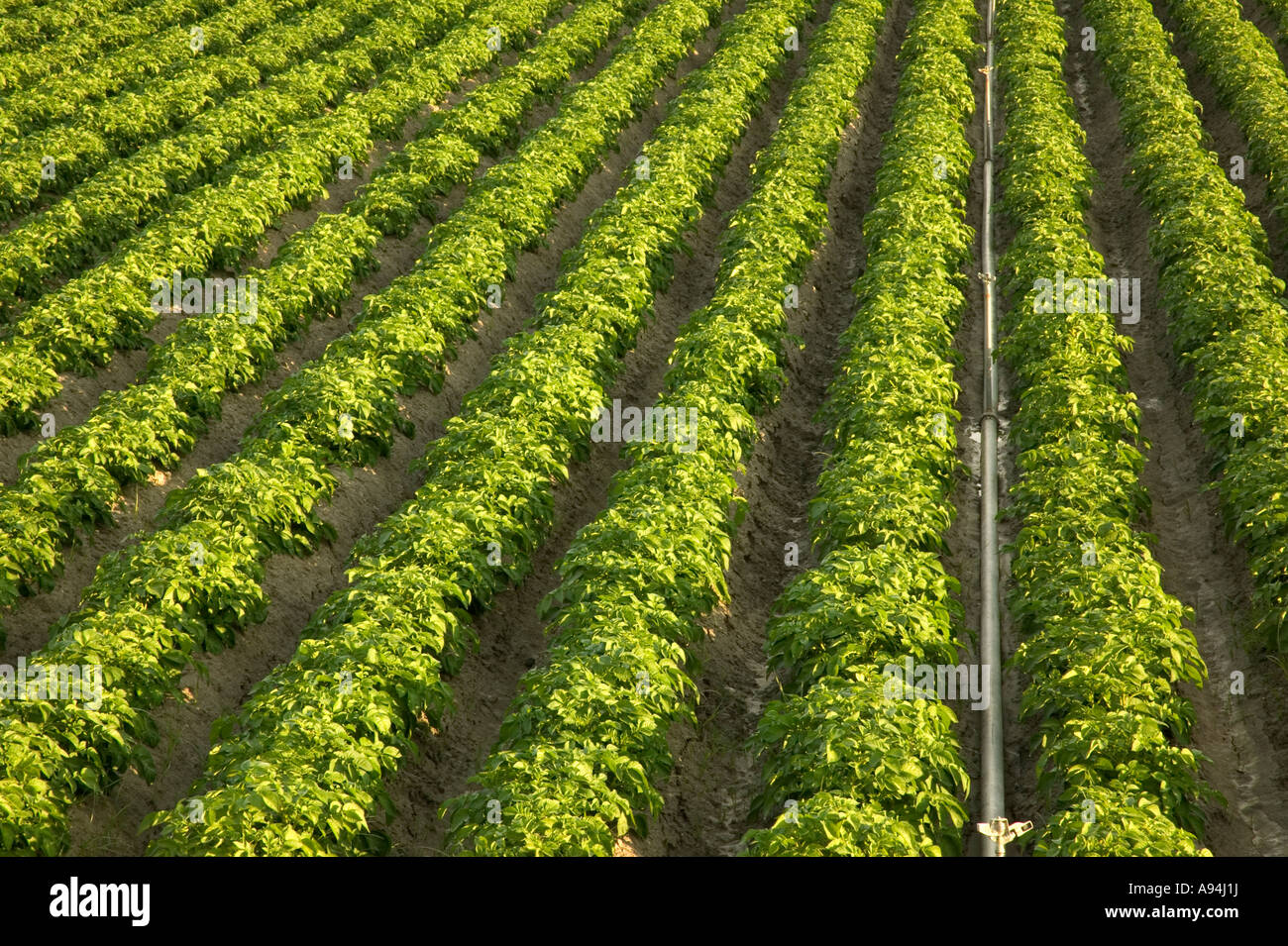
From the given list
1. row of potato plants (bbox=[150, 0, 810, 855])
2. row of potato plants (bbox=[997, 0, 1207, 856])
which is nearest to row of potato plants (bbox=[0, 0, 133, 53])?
row of potato plants (bbox=[150, 0, 810, 855])

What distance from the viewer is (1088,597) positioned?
30.5ft

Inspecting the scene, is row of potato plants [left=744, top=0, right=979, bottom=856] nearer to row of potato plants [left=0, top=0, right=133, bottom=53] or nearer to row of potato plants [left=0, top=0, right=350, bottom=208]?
row of potato plants [left=0, top=0, right=350, bottom=208]

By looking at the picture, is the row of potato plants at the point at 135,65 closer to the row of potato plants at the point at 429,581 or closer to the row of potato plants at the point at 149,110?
the row of potato plants at the point at 149,110

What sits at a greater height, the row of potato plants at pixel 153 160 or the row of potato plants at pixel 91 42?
the row of potato plants at pixel 91 42

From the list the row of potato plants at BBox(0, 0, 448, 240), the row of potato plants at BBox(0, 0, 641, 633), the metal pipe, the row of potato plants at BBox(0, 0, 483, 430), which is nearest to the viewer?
the metal pipe

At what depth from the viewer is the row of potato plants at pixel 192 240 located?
13.4 m

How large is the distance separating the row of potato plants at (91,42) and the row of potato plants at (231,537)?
42.2 ft

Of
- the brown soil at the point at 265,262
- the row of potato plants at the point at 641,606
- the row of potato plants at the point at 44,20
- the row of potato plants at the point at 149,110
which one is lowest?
the row of potato plants at the point at 641,606

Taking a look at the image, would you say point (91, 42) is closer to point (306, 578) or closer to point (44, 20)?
point (44, 20)

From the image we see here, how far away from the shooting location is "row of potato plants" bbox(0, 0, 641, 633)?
10695 millimetres

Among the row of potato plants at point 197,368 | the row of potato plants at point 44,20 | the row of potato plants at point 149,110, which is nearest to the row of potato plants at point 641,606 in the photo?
the row of potato plants at point 197,368

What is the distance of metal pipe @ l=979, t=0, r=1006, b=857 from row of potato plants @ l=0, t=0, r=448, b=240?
1348 centimetres

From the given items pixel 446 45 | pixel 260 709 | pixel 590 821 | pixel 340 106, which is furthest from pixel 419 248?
pixel 590 821

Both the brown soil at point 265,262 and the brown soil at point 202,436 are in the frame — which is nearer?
the brown soil at point 202,436
